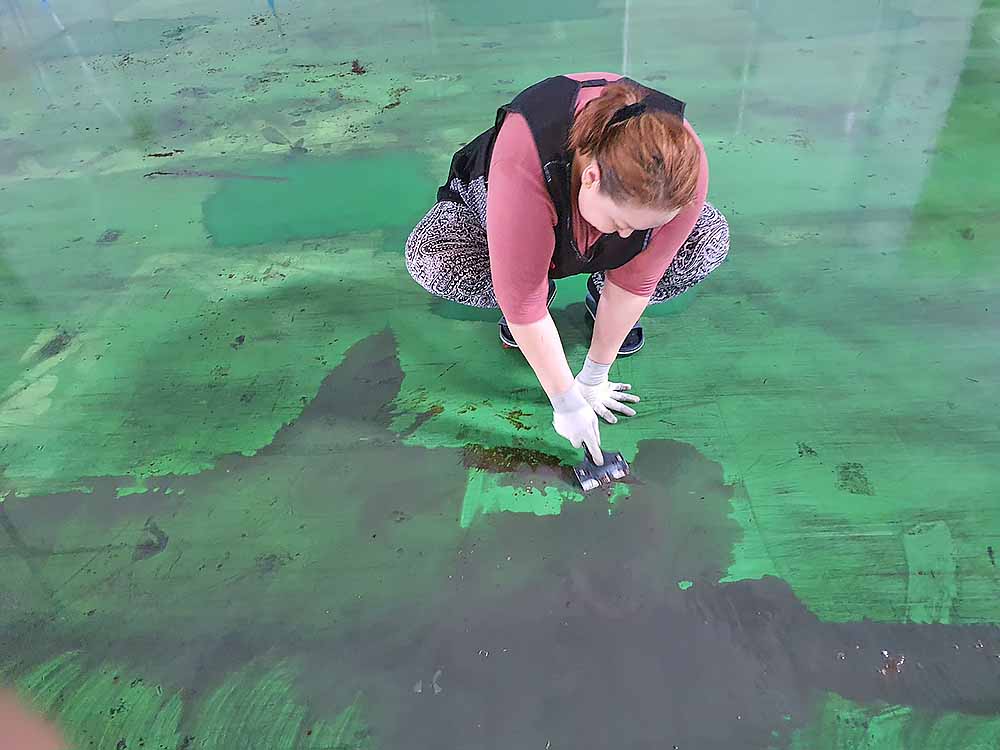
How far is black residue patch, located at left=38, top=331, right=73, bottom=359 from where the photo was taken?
1.65 meters

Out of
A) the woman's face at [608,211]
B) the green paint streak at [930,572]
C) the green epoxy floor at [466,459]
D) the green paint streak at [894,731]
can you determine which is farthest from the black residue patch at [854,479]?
the woman's face at [608,211]

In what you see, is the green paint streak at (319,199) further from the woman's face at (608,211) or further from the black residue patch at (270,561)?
the woman's face at (608,211)

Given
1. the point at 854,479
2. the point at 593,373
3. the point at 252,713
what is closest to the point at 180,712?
the point at 252,713

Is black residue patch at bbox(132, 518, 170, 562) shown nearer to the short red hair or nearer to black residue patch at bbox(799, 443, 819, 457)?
the short red hair

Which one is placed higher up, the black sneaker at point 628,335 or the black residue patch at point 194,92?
the black residue patch at point 194,92

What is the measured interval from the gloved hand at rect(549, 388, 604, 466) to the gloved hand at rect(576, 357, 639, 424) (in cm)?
11

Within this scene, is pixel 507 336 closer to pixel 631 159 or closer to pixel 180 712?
pixel 631 159

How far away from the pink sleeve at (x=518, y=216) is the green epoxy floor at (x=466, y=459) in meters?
0.46

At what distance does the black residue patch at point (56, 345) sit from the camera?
1647 millimetres

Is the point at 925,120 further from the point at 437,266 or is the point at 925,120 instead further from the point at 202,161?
the point at 202,161

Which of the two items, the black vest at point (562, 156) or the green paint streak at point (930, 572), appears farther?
the green paint streak at point (930, 572)

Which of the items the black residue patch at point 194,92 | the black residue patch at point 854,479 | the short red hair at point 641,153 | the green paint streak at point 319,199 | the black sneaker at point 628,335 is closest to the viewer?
the short red hair at point 641,153

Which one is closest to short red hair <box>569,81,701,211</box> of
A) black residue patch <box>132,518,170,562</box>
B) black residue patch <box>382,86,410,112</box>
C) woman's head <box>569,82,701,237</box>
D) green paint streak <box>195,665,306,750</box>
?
woman's head <box>569,82,701,237</box>

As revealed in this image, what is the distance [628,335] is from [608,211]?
0.72 meters
